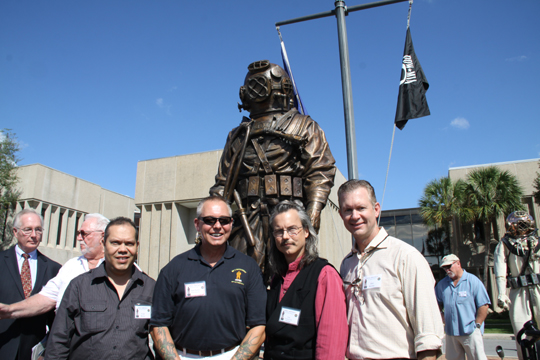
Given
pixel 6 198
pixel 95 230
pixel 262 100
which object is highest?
pixel 6 198

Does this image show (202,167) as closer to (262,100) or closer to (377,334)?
(262,100)

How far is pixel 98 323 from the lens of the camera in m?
2.47

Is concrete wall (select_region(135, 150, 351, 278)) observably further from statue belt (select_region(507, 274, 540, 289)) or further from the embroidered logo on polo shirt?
the embroidered logo on polo shirt

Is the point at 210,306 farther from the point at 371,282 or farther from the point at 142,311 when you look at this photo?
the point at 371,282

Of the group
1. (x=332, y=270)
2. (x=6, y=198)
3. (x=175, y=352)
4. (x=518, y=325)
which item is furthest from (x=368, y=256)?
(x=6, y=198)

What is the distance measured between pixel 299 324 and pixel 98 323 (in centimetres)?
121

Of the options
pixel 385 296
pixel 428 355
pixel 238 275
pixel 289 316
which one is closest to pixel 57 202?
pixel 238 275

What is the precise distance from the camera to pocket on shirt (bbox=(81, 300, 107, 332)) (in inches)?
96.7

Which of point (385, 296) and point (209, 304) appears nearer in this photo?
Answer: point (385, 296)

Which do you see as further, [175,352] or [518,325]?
[518,325]

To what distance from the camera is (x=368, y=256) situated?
238 centimetres

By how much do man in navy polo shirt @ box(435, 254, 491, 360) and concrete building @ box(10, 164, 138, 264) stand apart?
918 inches

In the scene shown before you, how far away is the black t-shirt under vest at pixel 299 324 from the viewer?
221 cm

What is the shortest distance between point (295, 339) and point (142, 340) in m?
0.98
